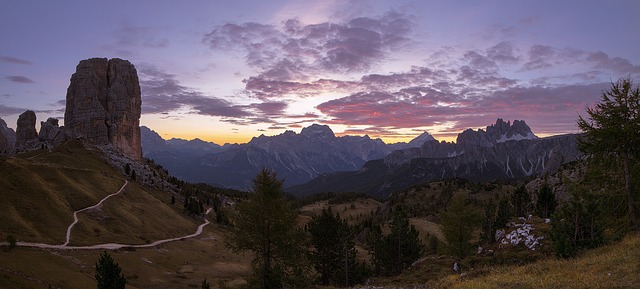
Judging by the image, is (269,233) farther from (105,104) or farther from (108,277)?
(105,104)

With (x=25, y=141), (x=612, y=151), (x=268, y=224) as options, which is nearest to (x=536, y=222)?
(x=612, y=151)

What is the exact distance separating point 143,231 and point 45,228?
25879 mm

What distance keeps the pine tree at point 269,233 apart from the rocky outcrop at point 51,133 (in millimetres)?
175228

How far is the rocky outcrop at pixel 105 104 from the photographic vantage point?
587 ft

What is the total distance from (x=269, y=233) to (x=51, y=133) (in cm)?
19151

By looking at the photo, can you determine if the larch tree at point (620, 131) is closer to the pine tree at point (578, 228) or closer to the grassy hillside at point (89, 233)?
the pine tree at point (578, 228)

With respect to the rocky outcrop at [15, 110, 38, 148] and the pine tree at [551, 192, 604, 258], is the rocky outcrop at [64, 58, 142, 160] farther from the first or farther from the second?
the pine tree at [551, 192, 604, 258]

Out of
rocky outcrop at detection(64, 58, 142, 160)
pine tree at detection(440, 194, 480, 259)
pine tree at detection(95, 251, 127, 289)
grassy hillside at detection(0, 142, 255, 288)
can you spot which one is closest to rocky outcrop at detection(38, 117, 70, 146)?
rocky outcrop at detection(64, 58, 142, 160)

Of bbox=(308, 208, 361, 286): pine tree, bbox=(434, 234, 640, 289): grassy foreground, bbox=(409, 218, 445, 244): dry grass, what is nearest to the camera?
bbox=(434, 234, 640, 289): grassy foreground

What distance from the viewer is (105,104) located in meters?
189

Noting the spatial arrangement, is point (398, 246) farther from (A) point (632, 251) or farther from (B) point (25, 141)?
(B) point (25, 141)

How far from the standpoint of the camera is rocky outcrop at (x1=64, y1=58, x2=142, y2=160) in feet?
587

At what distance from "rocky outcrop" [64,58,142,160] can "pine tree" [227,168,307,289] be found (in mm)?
167054

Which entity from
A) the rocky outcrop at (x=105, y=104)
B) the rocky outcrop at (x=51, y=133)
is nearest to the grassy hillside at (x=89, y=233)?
the rocky outcrop at (x=105, y=104)
